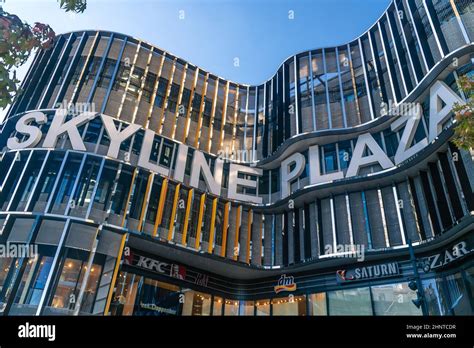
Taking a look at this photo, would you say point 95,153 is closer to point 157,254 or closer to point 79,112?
point 79,112

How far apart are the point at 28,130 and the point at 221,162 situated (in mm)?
14901

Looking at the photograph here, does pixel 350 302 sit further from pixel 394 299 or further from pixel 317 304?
pixel 394 299

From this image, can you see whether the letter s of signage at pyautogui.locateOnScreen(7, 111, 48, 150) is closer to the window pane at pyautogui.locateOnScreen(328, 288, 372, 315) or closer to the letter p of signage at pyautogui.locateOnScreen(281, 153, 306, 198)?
the letter p of signage at pyautogui.locateOnScreen(281, 153, 306, 198)

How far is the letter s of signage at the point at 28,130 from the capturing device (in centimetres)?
2314

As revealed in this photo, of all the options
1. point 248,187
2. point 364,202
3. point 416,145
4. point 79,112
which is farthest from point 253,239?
point 79,112

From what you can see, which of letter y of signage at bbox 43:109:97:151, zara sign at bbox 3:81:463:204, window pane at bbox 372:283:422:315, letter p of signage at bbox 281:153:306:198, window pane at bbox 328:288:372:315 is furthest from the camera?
letter p of signage at bbox 281:153:306:198

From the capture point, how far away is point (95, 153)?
910 inches

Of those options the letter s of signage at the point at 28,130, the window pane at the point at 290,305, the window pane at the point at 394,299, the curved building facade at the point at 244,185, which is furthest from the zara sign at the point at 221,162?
the window pane at the point at 394,299

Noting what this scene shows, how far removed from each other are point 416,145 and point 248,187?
1326cm

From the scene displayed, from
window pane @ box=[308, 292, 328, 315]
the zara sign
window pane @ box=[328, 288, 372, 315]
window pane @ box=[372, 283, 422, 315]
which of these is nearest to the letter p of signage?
the zara sign

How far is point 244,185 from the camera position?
2817 cm

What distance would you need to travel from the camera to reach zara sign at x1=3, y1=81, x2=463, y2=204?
20750mm

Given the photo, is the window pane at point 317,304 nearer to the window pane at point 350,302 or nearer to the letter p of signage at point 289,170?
the window pane at point 350,302
